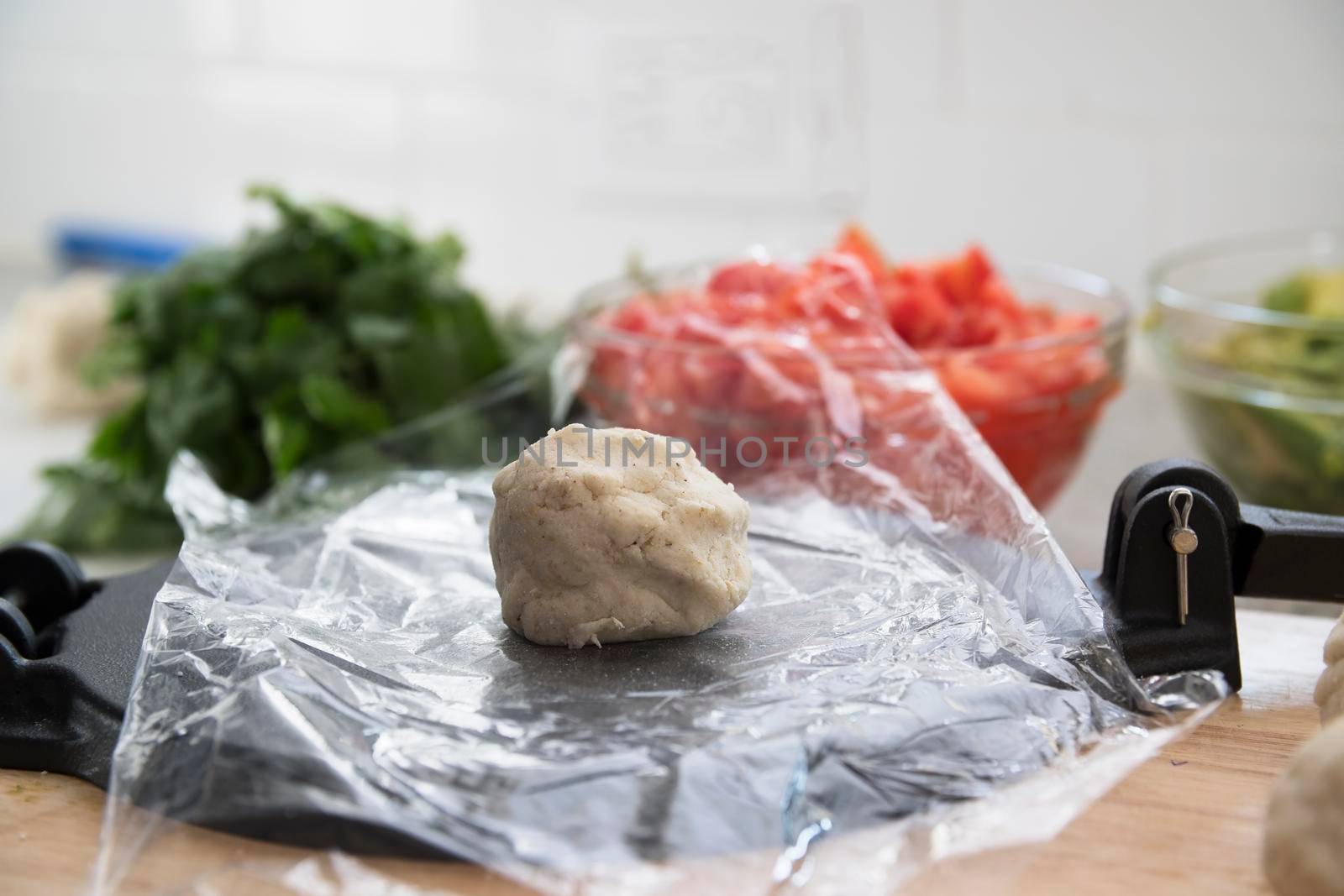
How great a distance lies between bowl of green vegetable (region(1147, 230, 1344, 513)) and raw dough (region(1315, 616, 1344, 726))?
534 millimetres

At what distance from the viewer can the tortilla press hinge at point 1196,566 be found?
2.25 ft

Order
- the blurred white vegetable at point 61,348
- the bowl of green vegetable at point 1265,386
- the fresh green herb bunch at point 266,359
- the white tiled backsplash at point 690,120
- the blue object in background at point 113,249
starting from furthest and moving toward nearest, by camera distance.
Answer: the blue object in background at point 113,249 → the white tiled backsplash at point 690,120 → the blurred white vegetable at point 61,348 → the fresh green herb bunch at point 266,359 → the bowl of green vegetable at point 1265,386

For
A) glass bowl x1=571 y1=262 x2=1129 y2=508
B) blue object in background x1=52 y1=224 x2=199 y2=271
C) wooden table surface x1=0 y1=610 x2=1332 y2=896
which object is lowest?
wooden table surface x1=0 y1=610 x2=1332 y2=896

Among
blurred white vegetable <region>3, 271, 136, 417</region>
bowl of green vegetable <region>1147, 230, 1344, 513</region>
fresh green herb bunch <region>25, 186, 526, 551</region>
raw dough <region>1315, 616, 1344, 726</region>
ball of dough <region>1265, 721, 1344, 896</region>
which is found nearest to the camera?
ball of dough <region>1265, 721, 1344, 896</region>

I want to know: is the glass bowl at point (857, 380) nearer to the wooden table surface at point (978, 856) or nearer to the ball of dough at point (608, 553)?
the ball of dough at point (608, 553)

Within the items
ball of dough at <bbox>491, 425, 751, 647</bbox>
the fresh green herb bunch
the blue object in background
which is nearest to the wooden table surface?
ball of dough at <bbox>491, 425, 751, 647</bbox>

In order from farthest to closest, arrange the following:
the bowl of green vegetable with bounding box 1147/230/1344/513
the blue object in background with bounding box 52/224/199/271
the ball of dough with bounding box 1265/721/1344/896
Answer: the blue object in background with bounding box 52/224/199/271 < the bowl of green vegetable with bounding box 1147/230/1344/513 < the ball of dough with bounding box 1265/721/1344/896

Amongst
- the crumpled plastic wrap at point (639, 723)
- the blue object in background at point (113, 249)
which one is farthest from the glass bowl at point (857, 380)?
the blue object in background at point (113, 249)

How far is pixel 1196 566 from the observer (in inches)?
27.3

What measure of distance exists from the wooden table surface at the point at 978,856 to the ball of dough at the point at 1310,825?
3 centimetres

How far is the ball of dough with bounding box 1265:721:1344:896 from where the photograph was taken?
51 centimetres

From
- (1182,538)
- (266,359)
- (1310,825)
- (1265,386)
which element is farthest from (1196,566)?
(266,359)

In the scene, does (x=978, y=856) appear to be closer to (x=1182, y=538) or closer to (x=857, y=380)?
(x=1182, y=538)

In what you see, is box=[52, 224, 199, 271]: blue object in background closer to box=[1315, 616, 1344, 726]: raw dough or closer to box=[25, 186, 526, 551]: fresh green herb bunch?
box=[25, 186, 526, 551]: fresh green herb bunch
